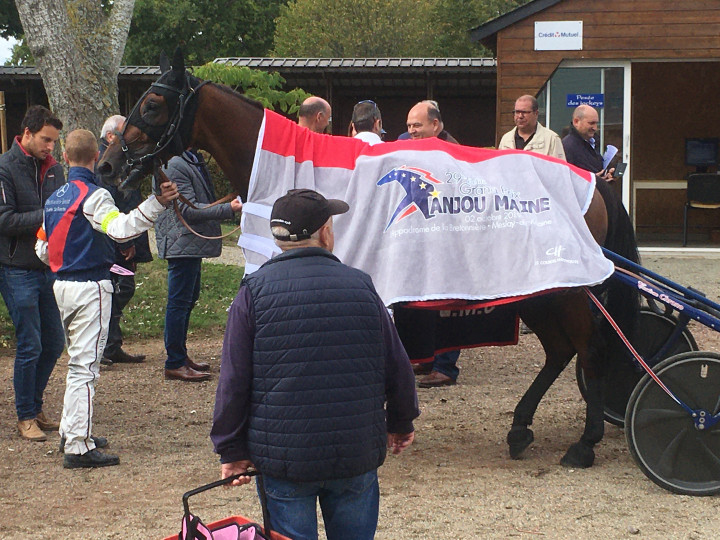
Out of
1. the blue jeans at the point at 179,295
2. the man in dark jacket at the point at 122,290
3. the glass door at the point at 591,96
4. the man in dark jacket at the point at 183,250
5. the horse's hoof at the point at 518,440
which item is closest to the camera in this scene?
the horse's hoof at the point at 518,440

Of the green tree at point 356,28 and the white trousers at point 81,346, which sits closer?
the white trousers at point 81,346

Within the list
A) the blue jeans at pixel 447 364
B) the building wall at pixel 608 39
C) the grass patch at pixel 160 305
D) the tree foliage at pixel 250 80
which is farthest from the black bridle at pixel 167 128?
the building wall at pixel 608 39

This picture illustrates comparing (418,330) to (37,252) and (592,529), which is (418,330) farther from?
(37,252)

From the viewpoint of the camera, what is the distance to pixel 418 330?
4773 millimetres

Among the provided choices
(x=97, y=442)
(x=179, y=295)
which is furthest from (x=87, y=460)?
(x=179, y=295)

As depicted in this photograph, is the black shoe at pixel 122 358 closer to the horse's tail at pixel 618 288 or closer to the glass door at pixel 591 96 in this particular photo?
the horse's tail at pixel 618 288

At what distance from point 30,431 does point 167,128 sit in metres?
2.10

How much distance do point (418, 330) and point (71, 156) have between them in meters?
2.06

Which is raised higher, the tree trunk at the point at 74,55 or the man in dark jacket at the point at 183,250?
the tree trunk at the point at 74,55

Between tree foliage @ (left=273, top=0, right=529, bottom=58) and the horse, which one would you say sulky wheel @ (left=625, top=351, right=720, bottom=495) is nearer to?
the horse

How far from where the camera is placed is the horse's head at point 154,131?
449 centimetres

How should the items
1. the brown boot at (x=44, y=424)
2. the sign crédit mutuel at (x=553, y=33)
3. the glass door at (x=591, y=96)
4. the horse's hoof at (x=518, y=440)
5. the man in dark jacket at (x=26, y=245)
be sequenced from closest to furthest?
the horse's hoof at (x=518, y=440) → the man in dark jacket at (x=26, y=245) → the brown boot at (x=44, y=424) → the sign crédit mutuel at (x=553, y=33) → the glass door at (x=591, y=96)

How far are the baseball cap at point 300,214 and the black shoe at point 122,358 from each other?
16.8ft

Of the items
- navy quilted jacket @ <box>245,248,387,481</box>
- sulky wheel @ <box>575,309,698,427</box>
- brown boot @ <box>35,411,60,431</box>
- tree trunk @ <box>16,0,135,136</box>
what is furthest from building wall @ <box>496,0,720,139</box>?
navy quilted jacket @ <box>245,248,387,481</box>
